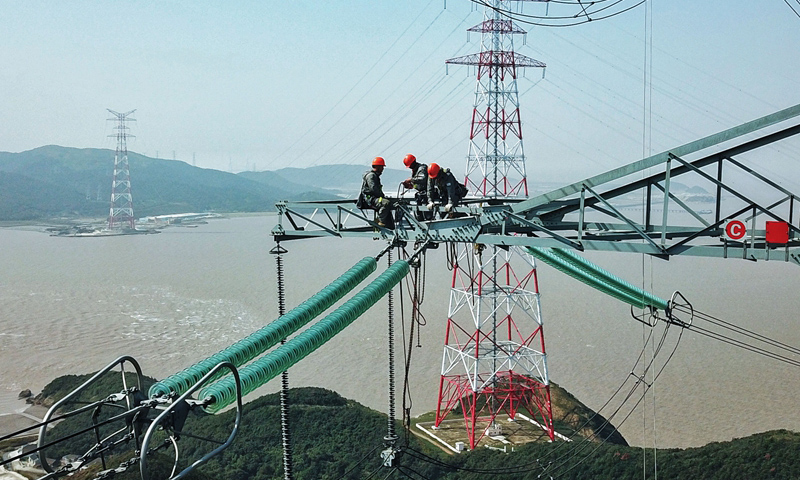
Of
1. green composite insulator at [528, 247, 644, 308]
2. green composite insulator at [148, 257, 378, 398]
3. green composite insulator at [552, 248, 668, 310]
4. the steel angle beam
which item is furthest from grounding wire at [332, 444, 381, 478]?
the steel angle beam

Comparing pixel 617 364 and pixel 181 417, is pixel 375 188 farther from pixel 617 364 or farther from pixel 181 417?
pixel 617 364

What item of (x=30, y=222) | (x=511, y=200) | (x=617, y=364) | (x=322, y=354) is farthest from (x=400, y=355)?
(x=30, y=222)

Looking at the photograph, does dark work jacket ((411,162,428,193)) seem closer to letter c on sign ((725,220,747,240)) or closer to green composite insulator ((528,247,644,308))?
green composite insulator ((528,247,644,308))

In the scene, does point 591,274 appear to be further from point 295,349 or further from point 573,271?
point 295,349

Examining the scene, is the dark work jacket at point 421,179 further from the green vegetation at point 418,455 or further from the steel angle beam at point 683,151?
the green vegetation at point 418,455

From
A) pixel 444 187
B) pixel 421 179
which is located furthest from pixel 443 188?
pixel 421 179

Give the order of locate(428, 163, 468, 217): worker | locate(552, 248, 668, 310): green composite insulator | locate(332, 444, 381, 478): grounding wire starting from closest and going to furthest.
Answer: locate(428, 163, 468, 217): worker
locate(552, 248, 668, 310): green composite insulator
locate(332, 444, 381, 478): grounding wire
